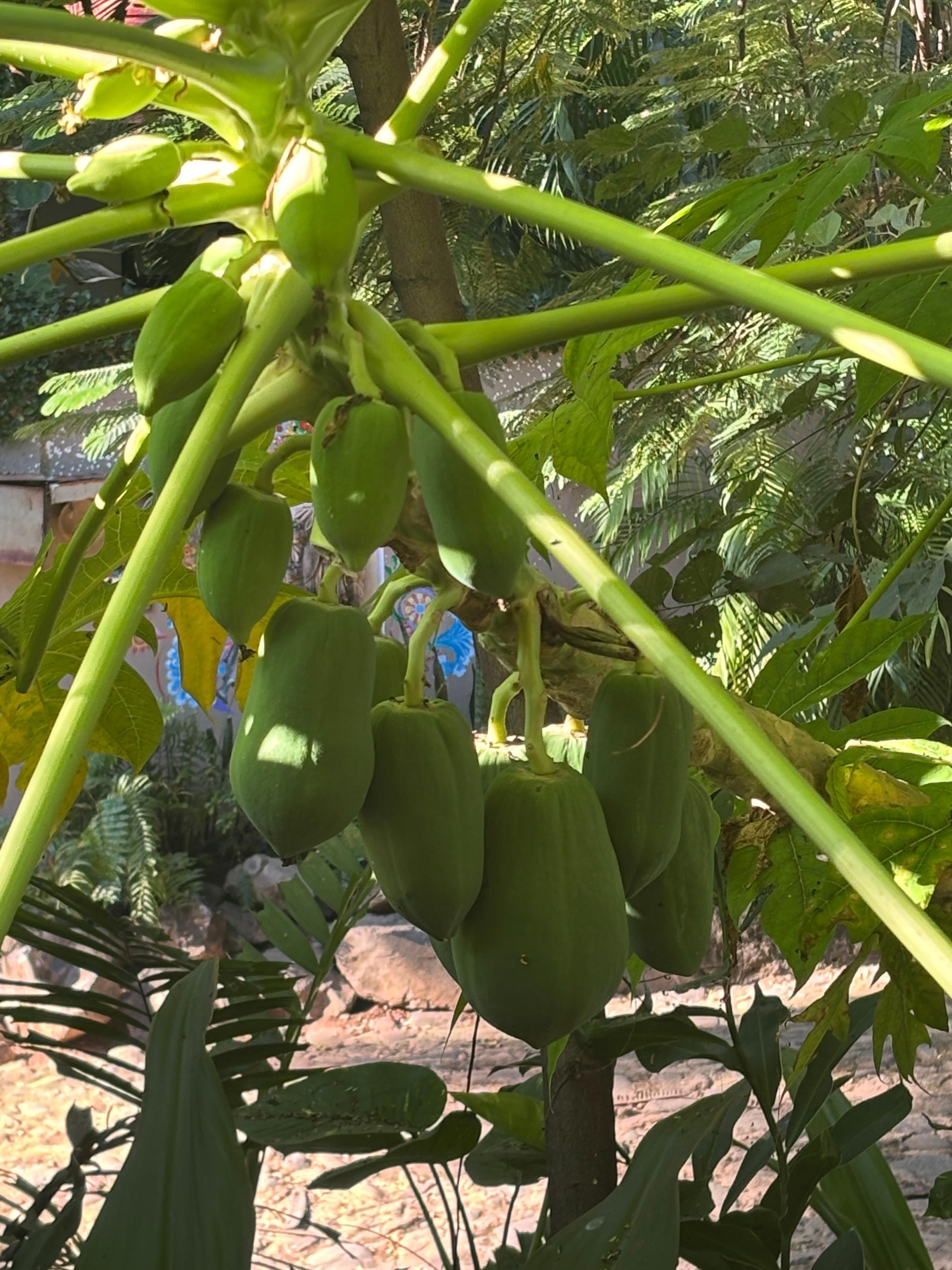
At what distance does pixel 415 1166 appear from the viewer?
3018 mm

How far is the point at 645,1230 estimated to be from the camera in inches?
22.8

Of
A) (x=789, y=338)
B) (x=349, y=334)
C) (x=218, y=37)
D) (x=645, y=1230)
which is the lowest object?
(x=645, y=1230)

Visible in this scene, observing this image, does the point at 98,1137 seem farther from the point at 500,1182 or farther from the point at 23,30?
the point at 23,30

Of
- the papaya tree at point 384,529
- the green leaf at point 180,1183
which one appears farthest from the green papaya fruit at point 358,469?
the green leaf at point 180,1183

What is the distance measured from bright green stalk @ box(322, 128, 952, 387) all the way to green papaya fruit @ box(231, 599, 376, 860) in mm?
146

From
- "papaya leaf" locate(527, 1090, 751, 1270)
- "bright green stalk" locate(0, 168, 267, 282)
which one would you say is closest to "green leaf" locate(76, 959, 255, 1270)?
"papaya leaf" locate(527, 1090, 751, 1270)

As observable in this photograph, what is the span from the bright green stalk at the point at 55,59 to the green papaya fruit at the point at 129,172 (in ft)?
0.17

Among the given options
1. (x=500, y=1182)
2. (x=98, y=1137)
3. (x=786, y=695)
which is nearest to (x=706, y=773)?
(x=786, y=695)

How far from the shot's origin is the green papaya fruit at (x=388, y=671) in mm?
496

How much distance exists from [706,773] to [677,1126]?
227 millimetres

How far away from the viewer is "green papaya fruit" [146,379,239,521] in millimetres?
430

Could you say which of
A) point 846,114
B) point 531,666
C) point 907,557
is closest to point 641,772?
point 531,666

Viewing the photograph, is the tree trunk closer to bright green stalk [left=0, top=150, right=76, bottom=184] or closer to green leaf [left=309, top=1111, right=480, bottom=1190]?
green leaf [left=309, top=1111, right=480, bottom=1190]

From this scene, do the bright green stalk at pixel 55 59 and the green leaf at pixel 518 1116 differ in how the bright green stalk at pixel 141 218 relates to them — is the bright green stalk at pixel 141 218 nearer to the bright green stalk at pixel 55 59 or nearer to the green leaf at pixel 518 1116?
the bright green stalk at pixel 55 59
